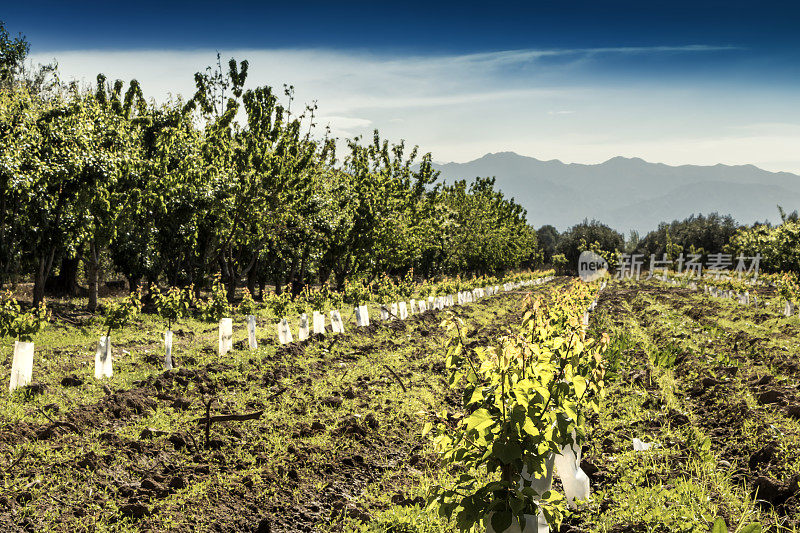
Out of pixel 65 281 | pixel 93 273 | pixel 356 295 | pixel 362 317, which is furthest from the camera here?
pixel 65 281

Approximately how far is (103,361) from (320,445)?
15.8 ft

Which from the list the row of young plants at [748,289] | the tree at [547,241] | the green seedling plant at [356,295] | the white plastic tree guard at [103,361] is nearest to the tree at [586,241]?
the tree at [547,241]

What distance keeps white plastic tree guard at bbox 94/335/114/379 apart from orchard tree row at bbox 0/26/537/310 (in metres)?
7.58

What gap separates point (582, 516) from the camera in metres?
5.36

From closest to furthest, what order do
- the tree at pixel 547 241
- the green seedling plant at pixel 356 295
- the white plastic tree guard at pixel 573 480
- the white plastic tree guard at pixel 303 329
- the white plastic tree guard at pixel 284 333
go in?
the white plastic tree guard at pixel 573 480 < the white plastic tree guard at pixel 284 333 < the white plastic tree guard at pixel 303 329 < the green seedling plant at pixel 356 295 < the tree at pixel 547 241

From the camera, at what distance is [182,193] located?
20625 millimetres

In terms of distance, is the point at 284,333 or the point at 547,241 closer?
the point at 284,333

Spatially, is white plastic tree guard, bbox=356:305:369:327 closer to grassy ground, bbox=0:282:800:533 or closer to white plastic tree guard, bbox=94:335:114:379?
grassy ground, bbox=0:282:800:533

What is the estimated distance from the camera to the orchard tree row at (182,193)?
16.8 metres

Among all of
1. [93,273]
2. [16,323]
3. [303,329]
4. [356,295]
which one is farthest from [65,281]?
[16,323]

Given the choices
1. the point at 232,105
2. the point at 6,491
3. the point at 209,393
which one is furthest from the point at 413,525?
the point at 232,105

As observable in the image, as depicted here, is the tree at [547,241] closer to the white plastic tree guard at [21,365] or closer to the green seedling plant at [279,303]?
the green seedling plant at [279,303]

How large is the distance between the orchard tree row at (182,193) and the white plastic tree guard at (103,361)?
24.9 feet

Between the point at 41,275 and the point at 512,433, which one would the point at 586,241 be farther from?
the point at 512,433
